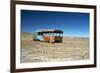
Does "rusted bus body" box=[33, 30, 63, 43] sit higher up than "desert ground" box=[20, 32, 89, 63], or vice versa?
"rusted bus body" box=[33, 30, 63, 43]

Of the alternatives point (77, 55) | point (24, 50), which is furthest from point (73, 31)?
point (24, 50)

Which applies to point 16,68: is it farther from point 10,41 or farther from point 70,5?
point 70,5

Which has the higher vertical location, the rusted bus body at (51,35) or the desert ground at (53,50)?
the rusted bus body at (51,35)

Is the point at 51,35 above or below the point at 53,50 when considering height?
above
